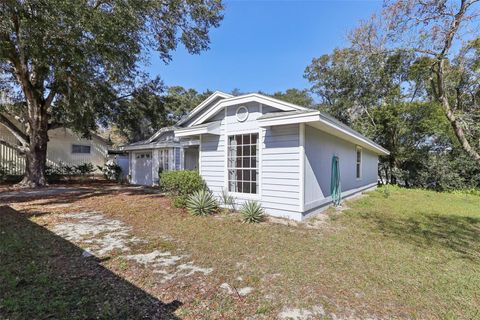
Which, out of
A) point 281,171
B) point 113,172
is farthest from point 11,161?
point 281,171

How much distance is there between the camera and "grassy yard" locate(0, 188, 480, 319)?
2.99m

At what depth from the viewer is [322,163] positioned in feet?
27.7

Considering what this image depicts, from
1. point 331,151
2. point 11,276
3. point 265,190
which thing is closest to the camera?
point 11,276

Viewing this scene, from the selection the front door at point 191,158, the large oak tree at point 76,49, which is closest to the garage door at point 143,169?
the front door at point 191,158

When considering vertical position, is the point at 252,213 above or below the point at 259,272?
above

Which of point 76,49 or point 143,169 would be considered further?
point 143,169

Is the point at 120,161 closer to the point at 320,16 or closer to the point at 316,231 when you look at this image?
the point at 320,16

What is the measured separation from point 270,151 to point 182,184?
3280mm

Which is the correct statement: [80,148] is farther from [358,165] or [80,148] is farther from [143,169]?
[358,165]

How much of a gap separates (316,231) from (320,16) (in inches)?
414

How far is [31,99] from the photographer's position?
42.7ft

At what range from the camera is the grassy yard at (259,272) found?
2988 mm

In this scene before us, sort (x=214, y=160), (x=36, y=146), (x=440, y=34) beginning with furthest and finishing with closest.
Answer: (x=36, y=146) → (x=214, y=160) → (x=440, y=34)

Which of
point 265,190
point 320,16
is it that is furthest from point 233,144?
point 320,16
